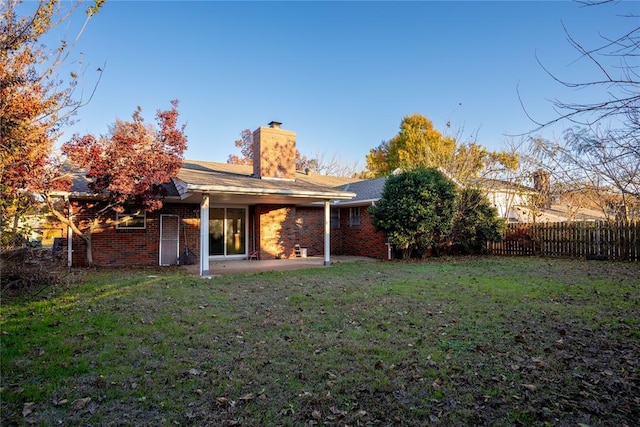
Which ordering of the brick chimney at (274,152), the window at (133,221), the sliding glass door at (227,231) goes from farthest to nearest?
1. the sliding glass door at (227,231)
2. the brick chimney at (274,152)
3. the window at (133,221)

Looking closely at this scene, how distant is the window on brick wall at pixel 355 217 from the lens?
16719 millimetres

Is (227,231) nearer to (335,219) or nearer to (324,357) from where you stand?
(335,219)

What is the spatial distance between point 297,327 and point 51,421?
2.91m

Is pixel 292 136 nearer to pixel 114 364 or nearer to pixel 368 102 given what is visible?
pixel 368 102

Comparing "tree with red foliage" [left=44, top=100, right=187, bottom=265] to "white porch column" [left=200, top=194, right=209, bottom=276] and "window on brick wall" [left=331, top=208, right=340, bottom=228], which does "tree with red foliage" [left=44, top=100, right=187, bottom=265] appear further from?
"window on brick wall" [left=331, top=208, right=340, bottom=228]

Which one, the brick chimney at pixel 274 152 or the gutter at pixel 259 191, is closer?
the gutter at pixel 259 191

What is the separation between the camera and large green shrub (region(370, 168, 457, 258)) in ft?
43.5

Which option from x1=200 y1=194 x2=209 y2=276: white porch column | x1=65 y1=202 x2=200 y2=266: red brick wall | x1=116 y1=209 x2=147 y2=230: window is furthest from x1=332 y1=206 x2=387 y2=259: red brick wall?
x1=116 y1=209 x2=147 y2=230: window

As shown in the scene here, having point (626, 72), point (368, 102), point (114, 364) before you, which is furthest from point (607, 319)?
point (368, 102)

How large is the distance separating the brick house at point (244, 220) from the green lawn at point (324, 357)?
4.84m

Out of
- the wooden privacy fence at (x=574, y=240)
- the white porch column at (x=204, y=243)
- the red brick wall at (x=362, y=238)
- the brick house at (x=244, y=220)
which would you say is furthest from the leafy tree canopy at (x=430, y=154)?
the white porch column at (x=204, y=243)

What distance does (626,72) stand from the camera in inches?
121

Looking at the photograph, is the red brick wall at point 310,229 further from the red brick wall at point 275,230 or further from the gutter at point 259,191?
the gutter at point 259,191

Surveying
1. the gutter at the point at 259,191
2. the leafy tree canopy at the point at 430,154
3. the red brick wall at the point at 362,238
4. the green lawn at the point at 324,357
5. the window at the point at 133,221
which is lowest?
the green lawn at the point at 324,357
